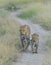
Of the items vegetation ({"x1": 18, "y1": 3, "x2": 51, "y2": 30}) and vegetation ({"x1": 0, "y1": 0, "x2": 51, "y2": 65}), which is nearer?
vegetation ({"x1": 0, "y1": 0, "x2": 51, "y2": 65})

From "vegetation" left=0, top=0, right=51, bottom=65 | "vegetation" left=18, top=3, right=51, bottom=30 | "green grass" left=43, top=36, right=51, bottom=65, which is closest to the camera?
"green grass" left=43, top=36, right=51, bottom=65

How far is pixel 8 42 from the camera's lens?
42.7 ft

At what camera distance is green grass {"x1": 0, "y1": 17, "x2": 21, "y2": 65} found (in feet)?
37.3

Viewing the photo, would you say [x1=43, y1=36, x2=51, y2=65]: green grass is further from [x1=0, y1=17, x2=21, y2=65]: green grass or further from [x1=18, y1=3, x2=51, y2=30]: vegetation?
[x1=18, y1=3, x2=51, y2=30]: vegetation

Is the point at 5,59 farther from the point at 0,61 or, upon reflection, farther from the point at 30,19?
the point at 30,19

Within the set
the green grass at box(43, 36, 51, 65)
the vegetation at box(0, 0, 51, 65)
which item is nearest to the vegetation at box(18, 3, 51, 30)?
the vegetation at box(0, 0, 51, 65)

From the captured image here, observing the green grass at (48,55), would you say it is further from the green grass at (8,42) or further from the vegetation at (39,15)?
the vegetation at (39,15)

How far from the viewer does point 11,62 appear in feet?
37.3

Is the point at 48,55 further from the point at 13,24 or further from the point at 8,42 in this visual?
the point at 13,24

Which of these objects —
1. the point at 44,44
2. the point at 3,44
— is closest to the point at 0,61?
the point at 3,44

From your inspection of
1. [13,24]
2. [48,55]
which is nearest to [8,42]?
[48,55]

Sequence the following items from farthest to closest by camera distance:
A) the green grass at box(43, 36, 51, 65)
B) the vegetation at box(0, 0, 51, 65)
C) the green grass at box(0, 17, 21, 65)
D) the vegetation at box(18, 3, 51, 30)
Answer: the vegetation at box(18, 3, 51, 30)
the vegetation at box(0, 0, 51, 65)
the green grass at box(0, 17, 21, 65)
the green grass at box(43, 36, 51, 65)

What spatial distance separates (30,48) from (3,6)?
12098mm

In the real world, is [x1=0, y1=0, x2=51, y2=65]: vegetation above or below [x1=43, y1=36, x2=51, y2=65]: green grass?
above
